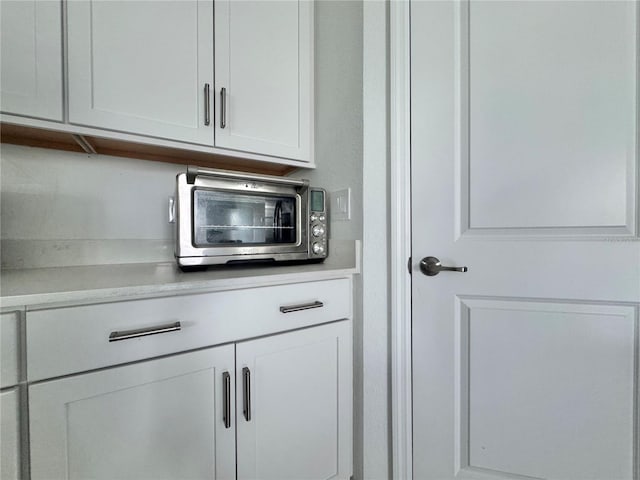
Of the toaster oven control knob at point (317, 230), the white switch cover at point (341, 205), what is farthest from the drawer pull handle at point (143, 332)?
the white switch cover at point (341, 205)

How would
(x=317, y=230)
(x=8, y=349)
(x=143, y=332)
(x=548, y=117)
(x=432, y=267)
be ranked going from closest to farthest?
1. (x=8, y=349)
2. (x=143, y=332)
3. (x=548, y=117)
4. (x=432, y=267)
5. (x=317, y=230)

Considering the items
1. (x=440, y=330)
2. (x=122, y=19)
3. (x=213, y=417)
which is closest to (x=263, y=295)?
(x=213, y=417)

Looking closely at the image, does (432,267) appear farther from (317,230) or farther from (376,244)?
(317,230)

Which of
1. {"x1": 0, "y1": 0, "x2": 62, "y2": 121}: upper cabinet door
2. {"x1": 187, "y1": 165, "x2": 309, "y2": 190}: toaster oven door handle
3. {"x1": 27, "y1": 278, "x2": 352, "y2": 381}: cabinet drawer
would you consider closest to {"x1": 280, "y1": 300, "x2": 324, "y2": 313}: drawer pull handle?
{"x1": 27, "y1": 278, "x2": 352, "y2": 381}: cabinet drawer

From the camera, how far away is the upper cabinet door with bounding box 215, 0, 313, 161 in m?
1.04

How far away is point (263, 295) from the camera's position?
841 millimetres

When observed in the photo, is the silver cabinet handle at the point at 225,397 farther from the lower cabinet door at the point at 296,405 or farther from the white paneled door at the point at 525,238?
the white paneled door at the point at 525,238

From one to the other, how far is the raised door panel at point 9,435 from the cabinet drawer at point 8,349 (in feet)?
0.08

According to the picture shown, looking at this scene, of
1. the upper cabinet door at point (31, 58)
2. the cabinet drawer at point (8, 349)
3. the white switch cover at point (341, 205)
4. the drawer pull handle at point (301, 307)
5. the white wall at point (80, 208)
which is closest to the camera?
the cabinet drawer at point (8, 349)

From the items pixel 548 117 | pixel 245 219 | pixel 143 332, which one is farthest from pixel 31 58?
pixel 548 117

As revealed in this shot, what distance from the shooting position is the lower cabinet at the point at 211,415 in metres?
0.60

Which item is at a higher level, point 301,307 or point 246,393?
point 301,307

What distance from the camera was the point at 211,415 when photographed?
2.47 ft

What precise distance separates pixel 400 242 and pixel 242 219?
0.57 metres
